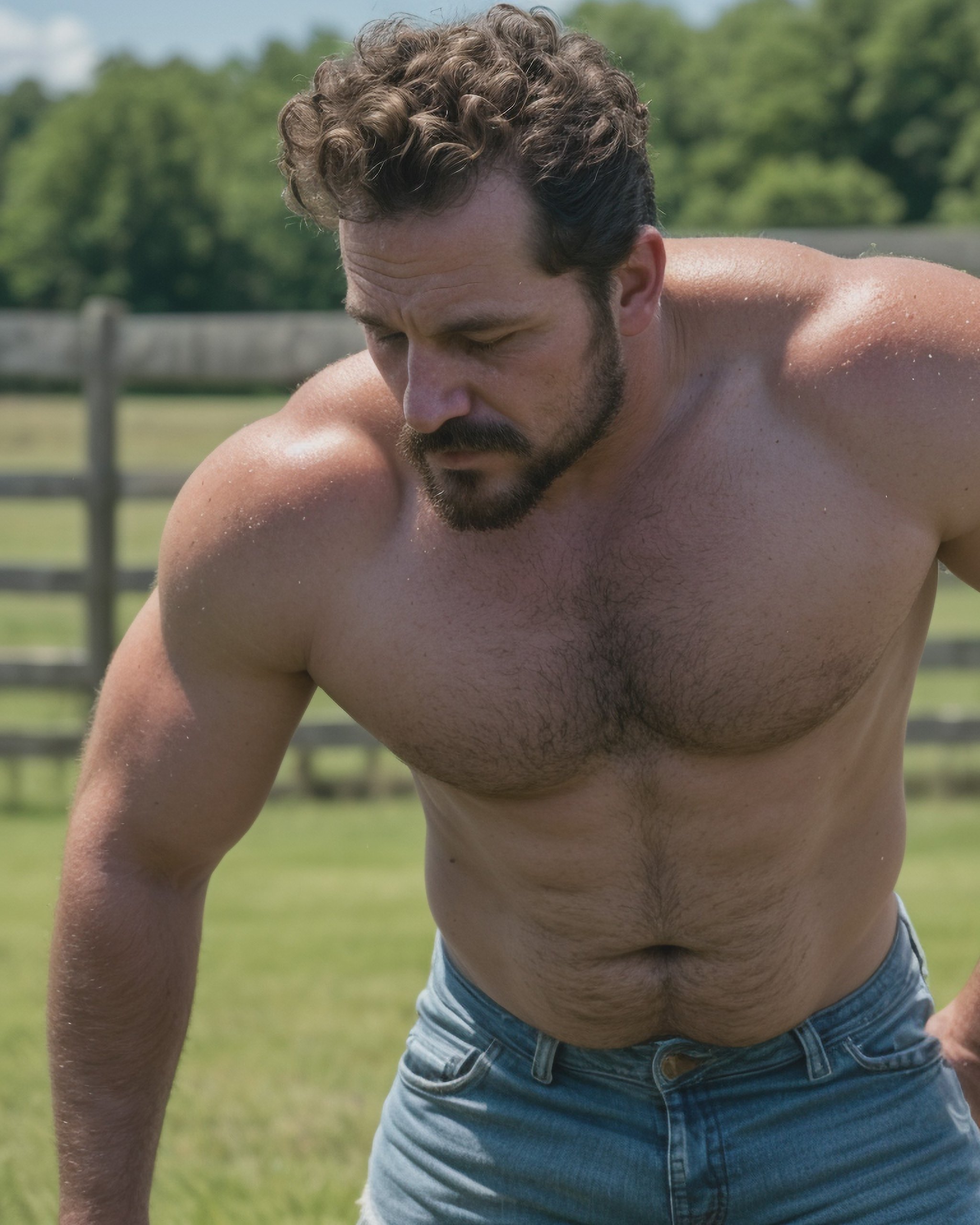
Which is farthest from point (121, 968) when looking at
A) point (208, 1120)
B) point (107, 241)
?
point (107, 241)

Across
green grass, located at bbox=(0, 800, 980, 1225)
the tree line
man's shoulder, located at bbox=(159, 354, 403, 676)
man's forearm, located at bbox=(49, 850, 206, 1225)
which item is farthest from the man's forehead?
the tree line

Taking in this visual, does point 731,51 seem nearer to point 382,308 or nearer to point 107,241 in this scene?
point 107,241

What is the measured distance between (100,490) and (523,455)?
5.98 m

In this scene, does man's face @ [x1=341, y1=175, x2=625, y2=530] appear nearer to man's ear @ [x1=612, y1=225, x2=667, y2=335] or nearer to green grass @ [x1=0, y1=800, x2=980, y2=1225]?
man's ear @ [x1=612, y1=225, x2=667, y2=335]

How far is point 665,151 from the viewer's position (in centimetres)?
5709

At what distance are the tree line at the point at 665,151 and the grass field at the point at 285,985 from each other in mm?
46315

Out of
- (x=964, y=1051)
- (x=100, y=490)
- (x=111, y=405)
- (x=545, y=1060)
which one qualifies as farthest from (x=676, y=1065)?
(x=111, y=405)

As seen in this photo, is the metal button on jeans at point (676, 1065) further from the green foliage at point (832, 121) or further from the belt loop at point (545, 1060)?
the green foliage at point (832, 121)

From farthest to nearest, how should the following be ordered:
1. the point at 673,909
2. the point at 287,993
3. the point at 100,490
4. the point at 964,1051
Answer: the point at 100,490, the point at 287,993, the point at 964,1051, the point at 673,909

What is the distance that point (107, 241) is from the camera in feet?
231

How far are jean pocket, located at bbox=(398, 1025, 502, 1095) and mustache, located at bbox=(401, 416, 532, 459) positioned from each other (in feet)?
2.94

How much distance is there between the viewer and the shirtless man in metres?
2.01

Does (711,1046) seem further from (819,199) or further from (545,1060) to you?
(819,199)

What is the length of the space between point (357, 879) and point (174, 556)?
4493 mm
